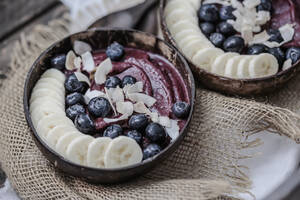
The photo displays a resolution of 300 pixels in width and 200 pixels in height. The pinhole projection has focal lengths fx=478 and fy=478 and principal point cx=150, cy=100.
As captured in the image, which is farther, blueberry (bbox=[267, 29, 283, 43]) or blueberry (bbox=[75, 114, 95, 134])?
blueberry (bbox=[267, 29, 283, 43])

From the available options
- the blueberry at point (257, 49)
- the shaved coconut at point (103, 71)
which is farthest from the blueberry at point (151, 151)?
the blueberry at point (257, 49)

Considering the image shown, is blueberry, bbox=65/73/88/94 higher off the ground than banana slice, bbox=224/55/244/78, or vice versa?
blueberry, bbox=65/73/88/94

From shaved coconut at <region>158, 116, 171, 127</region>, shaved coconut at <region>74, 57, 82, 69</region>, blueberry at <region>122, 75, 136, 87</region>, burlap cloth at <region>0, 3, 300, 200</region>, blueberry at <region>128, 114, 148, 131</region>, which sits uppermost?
shaved coconut at <region>74, 57, 82, 69</region>

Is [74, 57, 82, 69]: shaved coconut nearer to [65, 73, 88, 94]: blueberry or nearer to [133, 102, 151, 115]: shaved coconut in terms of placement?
[65, 73, 88, 94]: blueberry

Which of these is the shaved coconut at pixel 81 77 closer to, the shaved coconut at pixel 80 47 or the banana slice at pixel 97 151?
the shaved coconut at pixel 80 47

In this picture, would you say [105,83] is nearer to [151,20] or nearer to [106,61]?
[106,61]

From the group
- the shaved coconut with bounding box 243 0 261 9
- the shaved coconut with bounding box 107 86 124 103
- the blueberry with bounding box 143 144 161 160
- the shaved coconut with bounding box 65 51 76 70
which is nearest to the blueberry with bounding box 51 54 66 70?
the shaved coconut with bounding box 65 51 76 70
